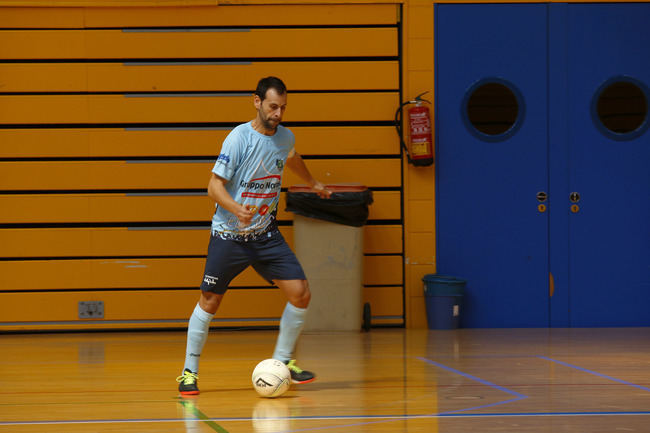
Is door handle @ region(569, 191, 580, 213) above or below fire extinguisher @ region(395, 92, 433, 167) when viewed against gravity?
below

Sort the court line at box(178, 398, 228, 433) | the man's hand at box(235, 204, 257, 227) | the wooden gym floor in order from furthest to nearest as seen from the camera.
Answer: the man's hand at box(235, 204, 257, 227), the wooden gym floor, the court line at box(178, 398, 228, 433)

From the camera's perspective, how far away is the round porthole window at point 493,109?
26.1ft

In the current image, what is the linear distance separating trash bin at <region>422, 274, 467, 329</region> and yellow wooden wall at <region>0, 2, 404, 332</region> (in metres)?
0.27

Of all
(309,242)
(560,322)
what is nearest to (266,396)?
(309,242)

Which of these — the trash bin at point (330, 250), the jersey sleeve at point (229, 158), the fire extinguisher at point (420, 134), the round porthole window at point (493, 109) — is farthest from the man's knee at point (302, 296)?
the round porthole window at point (493, 109)

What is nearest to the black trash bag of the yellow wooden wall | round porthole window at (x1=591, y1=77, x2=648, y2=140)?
the yellow wooden wall

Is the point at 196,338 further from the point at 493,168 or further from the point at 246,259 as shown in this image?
the point at 493,168

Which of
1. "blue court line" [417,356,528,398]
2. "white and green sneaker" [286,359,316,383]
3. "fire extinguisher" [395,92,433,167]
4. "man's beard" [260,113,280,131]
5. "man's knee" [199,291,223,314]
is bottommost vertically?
"blue court line" [417,356,528,398]

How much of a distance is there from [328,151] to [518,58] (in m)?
2.05

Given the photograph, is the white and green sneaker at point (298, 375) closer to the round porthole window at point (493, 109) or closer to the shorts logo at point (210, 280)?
the shorts logo at point (210, 280)

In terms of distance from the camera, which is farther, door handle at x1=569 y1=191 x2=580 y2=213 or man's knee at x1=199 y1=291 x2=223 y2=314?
door handle at x1=569 y1=191 x2=580 y2=213

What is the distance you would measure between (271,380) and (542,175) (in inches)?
179

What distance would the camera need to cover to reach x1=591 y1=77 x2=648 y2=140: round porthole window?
7.96m

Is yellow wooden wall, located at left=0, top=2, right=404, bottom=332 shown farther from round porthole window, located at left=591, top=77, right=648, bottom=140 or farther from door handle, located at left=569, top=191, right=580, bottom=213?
round porthole window, located at left=591, top=77, right=648, bottom=140
